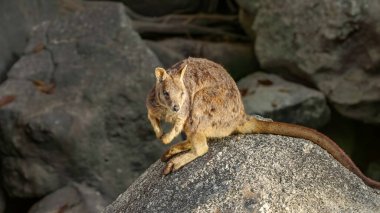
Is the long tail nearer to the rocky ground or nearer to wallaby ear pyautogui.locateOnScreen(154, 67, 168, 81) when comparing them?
wallaby ear pyautogui.locateOnScreen(154, 67, 168, 81)

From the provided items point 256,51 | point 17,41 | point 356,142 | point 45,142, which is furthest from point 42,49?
point 356,142

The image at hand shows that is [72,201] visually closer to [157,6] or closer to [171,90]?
[157,6]

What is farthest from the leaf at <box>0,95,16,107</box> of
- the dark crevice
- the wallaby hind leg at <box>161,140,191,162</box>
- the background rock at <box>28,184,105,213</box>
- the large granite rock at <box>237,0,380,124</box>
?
the wallaby hind leg at <box>161,140,191,162</box>

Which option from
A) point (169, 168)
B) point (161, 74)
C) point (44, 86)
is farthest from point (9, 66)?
point (161, 74)

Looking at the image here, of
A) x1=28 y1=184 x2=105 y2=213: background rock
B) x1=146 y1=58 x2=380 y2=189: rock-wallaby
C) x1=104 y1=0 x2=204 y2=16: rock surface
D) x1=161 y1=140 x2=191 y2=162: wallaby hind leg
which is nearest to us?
x1=146 y1=58 x2=380 y2=189: rock-wallaby

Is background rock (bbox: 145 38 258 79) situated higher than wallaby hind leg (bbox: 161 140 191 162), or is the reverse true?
wallaby hind leg (bbox: 161 140 191 162)

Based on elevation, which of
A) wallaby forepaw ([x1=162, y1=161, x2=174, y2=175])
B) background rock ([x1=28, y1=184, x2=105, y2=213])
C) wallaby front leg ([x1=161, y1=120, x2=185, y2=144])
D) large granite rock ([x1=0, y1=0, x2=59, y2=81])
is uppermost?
wallaby front leg ([x1=161, y1=120, x2=185, y2=144])

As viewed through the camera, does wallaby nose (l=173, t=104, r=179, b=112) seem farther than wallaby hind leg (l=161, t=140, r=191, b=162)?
No
